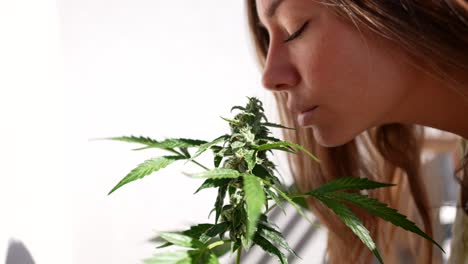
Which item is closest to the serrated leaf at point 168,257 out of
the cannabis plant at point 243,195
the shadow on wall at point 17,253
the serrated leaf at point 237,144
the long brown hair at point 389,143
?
the cannabis plant at point 243,195

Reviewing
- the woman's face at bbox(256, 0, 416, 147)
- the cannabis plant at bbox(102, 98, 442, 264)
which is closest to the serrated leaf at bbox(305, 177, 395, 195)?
the cannabis plant at bbox(102, 98, 442, 264)

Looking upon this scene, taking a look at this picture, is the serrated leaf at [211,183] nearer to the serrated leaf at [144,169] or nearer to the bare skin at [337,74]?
the serrated leaf at [144,169]

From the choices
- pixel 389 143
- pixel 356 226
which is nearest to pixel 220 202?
pixel 356 226

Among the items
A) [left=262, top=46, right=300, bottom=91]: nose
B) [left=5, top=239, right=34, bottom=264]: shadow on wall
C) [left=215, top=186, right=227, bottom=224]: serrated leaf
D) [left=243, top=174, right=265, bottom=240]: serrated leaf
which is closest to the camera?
[left=243, top=174, right=265, bottom=240]: serrated leaf

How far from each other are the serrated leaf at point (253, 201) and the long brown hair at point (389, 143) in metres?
0.35

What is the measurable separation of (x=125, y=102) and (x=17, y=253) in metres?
0.38

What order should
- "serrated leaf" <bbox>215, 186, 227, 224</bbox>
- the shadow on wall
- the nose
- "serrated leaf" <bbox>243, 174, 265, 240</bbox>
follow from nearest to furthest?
1. "serrated leaf" <bbox>243, 174, 265, 240</bbox>
2. "serrated leaf" <bbox>215, 186, 227, 224</bbox>
3. the shadow on wall
4. the nose

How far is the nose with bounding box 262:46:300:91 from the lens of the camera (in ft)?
2.37

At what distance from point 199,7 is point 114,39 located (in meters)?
0.17

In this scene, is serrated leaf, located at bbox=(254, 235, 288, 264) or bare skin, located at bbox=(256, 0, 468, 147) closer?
serrated leaf, located at bbox=(254, 235, 288, 264)

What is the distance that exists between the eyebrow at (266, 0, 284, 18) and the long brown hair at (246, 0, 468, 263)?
64 millimetres

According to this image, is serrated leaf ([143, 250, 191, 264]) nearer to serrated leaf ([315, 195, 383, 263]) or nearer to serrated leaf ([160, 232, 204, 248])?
serrated leaf ([160, 232, 204, 248])

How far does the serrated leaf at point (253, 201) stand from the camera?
1.14ft

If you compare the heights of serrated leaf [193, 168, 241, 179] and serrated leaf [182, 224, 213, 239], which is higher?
serrated leaf [193, 168, 241, 179]
